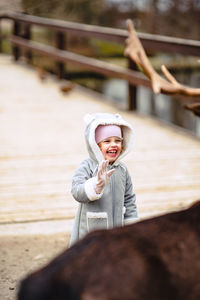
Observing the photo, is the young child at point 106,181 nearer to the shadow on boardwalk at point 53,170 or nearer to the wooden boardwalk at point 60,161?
the shadow on boardwalk at point 53,170

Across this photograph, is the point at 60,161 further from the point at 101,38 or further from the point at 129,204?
the point at 101,38

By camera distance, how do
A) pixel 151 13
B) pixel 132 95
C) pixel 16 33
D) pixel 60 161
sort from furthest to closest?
1. pixel 151 13
2. pixel 16 33
3. pixel 132 95
4. pixel 60 161

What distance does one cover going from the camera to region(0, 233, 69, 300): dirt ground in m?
2.86

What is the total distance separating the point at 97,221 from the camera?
104 inches

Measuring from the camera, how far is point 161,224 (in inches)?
64.1

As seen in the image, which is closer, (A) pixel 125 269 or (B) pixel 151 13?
(A) pixel 125 269

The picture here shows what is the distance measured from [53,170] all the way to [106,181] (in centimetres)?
234

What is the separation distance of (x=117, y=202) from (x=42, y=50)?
25.8 ft

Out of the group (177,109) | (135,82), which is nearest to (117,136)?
(135,82)

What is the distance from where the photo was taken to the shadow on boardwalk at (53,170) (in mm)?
3463

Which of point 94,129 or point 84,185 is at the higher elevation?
point 94,129

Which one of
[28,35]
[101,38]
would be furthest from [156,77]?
[28,35]

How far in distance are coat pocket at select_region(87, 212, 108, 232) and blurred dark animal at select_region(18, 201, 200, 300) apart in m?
1.02

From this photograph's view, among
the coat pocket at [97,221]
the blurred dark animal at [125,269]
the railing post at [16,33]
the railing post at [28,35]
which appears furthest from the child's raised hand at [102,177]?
the railing post at [16,33]
